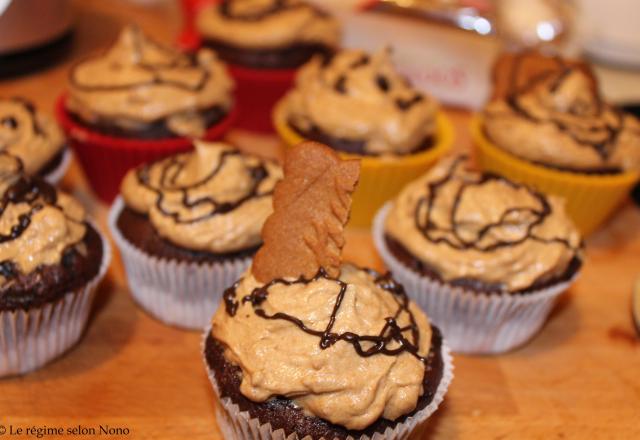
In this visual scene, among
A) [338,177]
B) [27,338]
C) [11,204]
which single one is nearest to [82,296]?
→ [27,338]

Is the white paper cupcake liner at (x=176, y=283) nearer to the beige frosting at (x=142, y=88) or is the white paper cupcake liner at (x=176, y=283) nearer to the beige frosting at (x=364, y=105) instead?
the beige frosting at (x=142, y=88)

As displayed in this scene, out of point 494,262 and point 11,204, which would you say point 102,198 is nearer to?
point 11,204

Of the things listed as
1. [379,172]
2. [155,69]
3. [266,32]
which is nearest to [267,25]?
[266,32]

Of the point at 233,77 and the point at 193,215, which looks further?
the point at 233,77

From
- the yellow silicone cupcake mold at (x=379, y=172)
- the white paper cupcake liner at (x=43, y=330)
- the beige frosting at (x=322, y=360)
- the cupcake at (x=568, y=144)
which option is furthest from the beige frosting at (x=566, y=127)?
the white paper cupcake liner at (x=43, y=330)

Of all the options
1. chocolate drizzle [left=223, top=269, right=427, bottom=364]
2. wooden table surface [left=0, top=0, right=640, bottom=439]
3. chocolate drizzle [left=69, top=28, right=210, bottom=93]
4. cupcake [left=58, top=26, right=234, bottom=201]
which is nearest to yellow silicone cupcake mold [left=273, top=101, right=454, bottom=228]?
wooden table surface [left=0, top=0, right=640, bottom=439]
